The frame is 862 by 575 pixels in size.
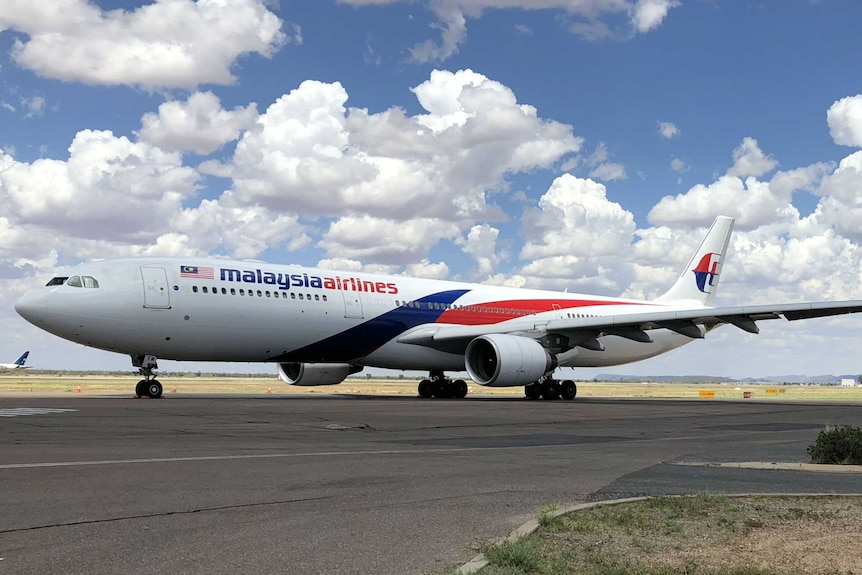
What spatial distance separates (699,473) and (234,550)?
6.24m

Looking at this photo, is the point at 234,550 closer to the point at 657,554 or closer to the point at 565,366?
A: the point at 657,554

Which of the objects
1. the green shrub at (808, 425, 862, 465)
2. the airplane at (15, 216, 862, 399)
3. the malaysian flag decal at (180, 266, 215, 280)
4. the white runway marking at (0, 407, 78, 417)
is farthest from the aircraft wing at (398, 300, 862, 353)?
the green shrub at (808, 425, 862, 465)

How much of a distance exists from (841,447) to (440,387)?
79.9 ft

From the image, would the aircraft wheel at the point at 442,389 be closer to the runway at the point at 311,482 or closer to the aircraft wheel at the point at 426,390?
the aircraft wheel at the point at 426,390

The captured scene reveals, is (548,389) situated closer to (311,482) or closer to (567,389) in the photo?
(567,389)

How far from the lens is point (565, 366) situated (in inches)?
1454

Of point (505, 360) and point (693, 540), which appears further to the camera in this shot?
point (505, 360)

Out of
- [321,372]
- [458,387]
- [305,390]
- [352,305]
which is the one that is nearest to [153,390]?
[352,305]

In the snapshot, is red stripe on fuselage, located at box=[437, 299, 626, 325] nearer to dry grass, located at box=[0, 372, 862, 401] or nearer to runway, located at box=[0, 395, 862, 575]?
dry grass, located at box=[0, 372, 862, 401]

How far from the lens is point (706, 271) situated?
44.0 m

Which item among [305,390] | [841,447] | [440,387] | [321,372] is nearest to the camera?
[841,447]

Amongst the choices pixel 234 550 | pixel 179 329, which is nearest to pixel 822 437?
pixel 234 550

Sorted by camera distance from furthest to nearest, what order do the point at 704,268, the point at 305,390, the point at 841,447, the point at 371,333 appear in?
the point at 305,390, the point at 704,268, the point at 371,333, the point at 841,447

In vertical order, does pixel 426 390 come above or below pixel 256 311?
below
